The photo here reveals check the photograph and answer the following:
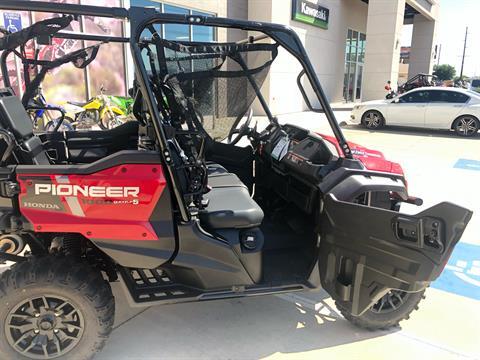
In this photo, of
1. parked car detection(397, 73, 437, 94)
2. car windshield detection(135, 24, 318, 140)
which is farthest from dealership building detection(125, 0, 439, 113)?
car windshield detection(135, 24, 318, 140)

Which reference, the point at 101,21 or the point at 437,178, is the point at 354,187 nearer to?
the point at 437,178

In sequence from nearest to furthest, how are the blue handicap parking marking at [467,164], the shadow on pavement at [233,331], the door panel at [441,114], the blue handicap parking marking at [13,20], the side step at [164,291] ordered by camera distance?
the side step at [164,291] → the shadow on pavement at [233,331] → the blue handicap parking marking at [467,164] → the blue handicap parking marking at [13,20] → the door panel at [441,114]

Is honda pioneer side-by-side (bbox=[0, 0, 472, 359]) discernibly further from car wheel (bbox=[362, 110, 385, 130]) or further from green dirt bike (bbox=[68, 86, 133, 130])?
car wheel (bbox=[362, 110, 385, 130])

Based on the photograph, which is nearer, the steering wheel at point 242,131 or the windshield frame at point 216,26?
the windshield frame at point 216,26

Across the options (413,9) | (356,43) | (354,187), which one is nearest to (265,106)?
(354,187)

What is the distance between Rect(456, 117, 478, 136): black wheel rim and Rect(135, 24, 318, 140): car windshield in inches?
426

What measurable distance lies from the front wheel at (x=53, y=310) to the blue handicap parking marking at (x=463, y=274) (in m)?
2.81

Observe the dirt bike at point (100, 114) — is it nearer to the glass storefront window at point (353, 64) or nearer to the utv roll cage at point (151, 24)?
the utv roll cage at point (151, 24)

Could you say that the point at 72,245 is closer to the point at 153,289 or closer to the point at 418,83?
the point at 153,289

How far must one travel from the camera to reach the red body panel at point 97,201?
83.3 inches

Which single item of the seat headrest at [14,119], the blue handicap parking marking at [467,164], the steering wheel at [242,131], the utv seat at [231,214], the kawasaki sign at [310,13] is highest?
the kawasaki sign at [310,13]

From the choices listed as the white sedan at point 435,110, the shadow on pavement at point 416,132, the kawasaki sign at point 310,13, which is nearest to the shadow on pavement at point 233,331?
the shadow on pavement at point 416,132

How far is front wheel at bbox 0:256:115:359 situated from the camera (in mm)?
2188

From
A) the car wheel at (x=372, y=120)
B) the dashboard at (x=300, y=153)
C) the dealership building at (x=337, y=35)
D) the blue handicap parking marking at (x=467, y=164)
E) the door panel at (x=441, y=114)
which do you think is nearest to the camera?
the dashboard at (x=300, y=153)
